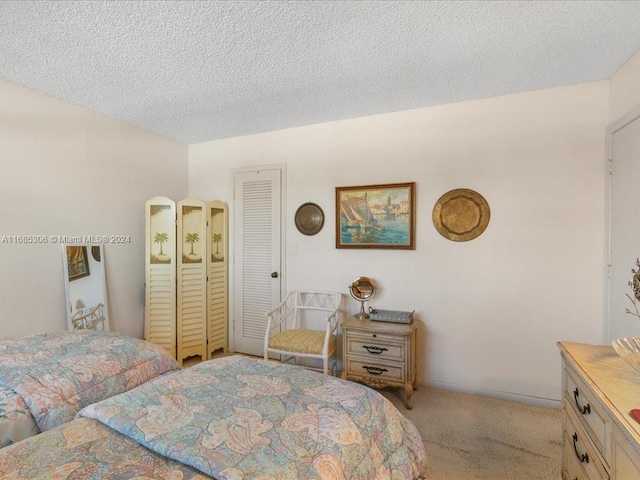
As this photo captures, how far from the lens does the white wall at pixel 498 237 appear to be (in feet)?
8.30

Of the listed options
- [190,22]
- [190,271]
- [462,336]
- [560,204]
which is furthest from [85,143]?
[560,204]

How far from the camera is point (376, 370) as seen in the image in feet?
8.70

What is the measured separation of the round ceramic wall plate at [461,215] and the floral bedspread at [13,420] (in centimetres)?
288

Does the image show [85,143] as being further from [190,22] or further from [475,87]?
[475,87]

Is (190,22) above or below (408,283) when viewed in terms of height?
above

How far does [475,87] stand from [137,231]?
3475mm

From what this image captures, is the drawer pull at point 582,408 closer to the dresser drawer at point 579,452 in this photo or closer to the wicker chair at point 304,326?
the dresser drawer at point 579,452

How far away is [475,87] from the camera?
2582mm

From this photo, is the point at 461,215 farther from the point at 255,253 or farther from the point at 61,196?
the point at 61,196

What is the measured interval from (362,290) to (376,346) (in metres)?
0.60

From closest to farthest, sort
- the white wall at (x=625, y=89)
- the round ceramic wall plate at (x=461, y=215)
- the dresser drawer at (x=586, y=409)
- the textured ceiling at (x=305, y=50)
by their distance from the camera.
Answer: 1. the dresser drawer at (x=586, y=409)
2. the textured ceiling at (x=305, y=50)
3. the white wall at (x=625, y=89)
4. the round ceramic wall plate at (x=461, y=215)

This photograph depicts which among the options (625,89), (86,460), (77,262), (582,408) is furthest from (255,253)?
(625,89)

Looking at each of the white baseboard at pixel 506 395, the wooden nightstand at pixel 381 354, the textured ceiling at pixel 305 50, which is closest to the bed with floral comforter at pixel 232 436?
the wooden nightstand at pixel 381 354

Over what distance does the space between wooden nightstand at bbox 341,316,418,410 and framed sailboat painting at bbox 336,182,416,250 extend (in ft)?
2.55
